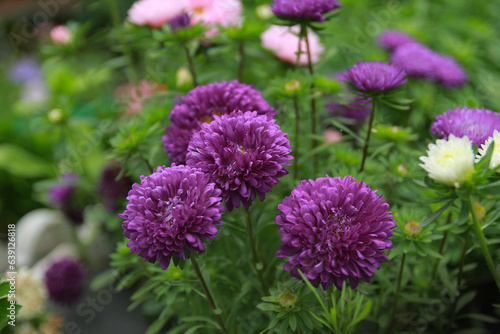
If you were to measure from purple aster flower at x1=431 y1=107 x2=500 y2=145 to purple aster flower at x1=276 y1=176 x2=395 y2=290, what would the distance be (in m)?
0.29

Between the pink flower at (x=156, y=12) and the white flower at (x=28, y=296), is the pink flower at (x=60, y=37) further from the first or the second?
the white flower at (x=28, y=296)

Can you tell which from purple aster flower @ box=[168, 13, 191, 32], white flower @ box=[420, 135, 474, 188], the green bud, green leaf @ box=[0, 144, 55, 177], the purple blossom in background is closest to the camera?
white flower @ box=[420, 135, 474, 188]

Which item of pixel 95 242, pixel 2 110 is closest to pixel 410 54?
pixel 95 242

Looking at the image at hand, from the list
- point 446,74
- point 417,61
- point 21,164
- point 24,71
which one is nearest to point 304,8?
point 417,61

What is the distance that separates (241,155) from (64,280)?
47.0 inches

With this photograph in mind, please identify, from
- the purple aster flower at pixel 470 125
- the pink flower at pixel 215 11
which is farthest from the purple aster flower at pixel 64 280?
the purple aster flower at pixel 470 125

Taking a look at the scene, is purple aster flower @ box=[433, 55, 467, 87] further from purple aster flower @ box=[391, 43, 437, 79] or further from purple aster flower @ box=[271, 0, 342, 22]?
purple aster flower @ box=[271, 0, 342, 22]

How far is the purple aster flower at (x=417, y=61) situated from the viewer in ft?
4.90

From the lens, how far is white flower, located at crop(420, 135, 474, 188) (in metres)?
0.73

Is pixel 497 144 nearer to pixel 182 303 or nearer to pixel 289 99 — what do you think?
pixel 289 99

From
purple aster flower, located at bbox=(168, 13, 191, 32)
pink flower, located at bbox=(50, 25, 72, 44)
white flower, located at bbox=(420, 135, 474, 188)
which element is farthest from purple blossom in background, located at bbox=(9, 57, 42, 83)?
white flower, located at bbox=(420, 135, 474, 188)

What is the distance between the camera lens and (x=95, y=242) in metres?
2.20

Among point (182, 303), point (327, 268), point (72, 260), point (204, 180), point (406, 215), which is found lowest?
point (72, 260)

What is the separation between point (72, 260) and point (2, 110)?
2.57 metres
